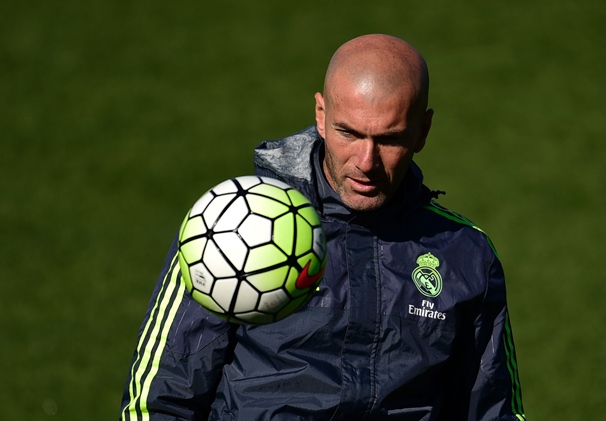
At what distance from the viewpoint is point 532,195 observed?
902cm

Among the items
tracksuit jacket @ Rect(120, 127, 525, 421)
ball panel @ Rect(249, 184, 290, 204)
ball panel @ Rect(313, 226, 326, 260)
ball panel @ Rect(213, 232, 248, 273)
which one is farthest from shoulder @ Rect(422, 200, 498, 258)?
ball panel @ Rect(213, 232, 248, 273)

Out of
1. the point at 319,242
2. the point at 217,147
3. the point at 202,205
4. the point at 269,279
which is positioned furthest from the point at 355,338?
the point at 217,147

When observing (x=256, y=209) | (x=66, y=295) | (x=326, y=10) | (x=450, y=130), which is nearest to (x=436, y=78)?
(x=450, y=130)

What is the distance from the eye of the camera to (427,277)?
14.1 feet

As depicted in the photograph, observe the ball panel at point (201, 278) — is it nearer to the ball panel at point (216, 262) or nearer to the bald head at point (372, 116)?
the ball panel at point (216, 262)

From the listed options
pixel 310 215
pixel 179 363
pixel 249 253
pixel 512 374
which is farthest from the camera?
pixel 512 374

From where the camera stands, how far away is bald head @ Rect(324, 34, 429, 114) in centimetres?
404

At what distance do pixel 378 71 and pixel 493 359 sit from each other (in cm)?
133

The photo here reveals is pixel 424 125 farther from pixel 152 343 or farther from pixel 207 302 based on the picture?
pixel 152 343

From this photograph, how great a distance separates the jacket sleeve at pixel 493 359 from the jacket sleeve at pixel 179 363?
3.54ft

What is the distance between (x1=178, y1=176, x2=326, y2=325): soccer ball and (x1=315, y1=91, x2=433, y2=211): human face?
0.46 metres

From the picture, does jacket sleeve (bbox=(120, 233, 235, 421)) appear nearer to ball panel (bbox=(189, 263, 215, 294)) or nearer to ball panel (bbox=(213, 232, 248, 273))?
ball panel (bbox=(189, 263, 215, 294))

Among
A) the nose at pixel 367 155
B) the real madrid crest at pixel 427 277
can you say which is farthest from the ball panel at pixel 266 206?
the real madrid crest at pixel 427 277

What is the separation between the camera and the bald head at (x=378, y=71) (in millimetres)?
4042
